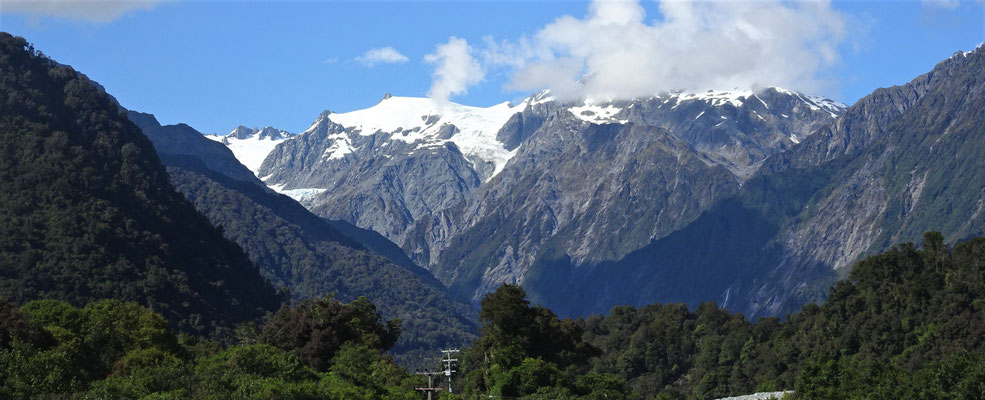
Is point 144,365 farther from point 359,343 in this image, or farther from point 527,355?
point 527,355

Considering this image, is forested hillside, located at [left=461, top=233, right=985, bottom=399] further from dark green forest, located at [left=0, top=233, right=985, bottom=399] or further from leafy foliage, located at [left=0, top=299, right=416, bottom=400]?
leafy foliage, located at [left=0, top=299, right=416, bottom=400]

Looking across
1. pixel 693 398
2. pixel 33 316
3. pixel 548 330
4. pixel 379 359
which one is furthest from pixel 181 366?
pixel 693 398

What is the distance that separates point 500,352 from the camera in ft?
477

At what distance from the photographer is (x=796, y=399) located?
4818 inches

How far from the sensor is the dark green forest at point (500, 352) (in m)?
106

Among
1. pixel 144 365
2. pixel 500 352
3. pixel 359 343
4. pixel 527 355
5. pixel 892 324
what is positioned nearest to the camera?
pixel 144 365

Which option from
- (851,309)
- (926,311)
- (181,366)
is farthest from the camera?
(851,309)

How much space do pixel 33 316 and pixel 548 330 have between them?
63195 mm

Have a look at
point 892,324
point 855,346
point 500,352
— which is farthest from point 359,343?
point 892,324

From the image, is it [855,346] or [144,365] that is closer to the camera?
[144,365]

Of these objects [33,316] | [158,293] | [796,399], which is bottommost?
[796,399]

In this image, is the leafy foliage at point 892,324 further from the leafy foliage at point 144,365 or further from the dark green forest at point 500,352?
the leafy foliage at point 144,365

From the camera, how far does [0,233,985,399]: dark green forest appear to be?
349 ft

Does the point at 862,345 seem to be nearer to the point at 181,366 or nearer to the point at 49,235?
the point at 181,366
